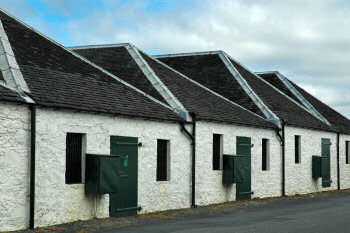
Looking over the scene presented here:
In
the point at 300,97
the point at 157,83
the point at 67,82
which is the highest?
the point at 300,97

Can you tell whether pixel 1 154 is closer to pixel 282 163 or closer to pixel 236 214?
pixel 236 214

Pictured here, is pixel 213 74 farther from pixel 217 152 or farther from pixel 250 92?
pixel 217 152

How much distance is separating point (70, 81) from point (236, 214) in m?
6.35

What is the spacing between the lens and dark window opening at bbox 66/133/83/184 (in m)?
14.4

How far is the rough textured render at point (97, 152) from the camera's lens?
43.8ft

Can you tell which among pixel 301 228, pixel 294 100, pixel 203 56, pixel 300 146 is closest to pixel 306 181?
pixel 300 146

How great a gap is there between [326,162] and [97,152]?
1669cm

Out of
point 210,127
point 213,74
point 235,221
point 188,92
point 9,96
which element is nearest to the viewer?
point 9,96

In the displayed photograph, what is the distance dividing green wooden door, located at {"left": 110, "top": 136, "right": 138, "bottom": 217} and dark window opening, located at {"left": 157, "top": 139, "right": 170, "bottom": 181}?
5.23ft

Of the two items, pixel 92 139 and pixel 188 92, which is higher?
pixel 188 92

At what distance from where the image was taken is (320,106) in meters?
33.8

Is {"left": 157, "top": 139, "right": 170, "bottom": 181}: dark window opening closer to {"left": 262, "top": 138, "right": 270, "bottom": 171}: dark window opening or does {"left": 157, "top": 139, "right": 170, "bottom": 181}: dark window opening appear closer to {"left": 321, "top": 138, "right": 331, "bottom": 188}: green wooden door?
{"left": 262, "top": 138, "right": 270, "bottom": 171}: dark window opening

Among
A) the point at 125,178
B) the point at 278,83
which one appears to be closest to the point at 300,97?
the point at 278,83

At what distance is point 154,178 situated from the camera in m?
17.3
